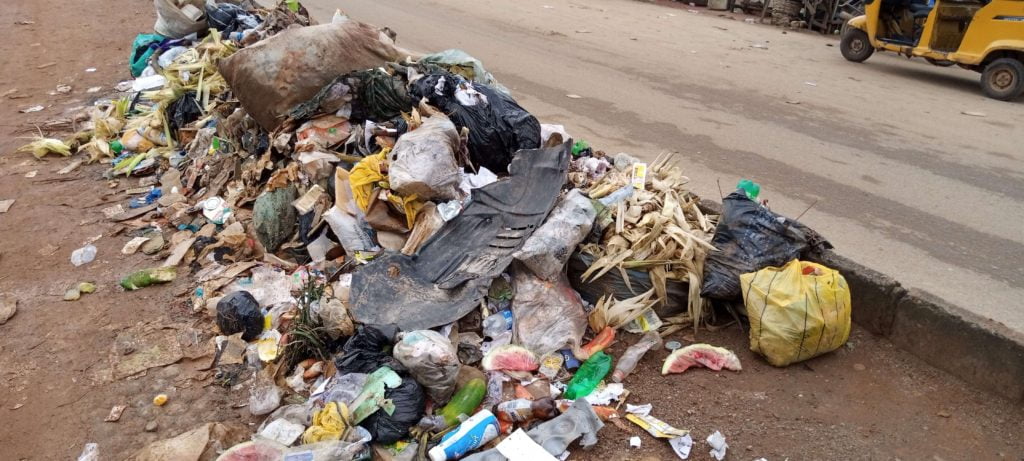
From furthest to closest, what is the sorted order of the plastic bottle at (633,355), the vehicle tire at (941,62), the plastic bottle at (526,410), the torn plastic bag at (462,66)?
the vehicle tire at (941,62)
the torn plastic bag at (462,66)
the plastic bottle at (633,355)
the plastic bottle at (526,410)

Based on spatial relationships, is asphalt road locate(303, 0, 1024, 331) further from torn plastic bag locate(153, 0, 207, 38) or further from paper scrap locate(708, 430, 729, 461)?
torn plastic bag locate(153, 0, 207, 38)

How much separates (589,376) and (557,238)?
0.79 metres

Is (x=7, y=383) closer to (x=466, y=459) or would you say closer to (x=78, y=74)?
(x=466, y=459)

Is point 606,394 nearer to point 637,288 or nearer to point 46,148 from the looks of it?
point 637,288

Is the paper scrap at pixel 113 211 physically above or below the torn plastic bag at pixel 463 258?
below

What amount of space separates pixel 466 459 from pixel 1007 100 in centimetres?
861

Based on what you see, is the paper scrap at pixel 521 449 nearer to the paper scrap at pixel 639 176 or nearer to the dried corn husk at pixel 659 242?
the dried corn husk at pixel 659 242

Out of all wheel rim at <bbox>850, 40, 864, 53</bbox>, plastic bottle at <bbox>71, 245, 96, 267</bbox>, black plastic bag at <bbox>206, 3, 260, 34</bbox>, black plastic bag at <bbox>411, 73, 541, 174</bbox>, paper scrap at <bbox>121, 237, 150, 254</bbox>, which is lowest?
plastic bottle at <bbox>71, 245, 96, 267</bbox>

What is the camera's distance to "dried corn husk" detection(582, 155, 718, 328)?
11.6 feet

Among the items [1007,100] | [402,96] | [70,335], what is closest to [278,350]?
[70,335]

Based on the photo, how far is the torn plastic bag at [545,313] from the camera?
3.32m

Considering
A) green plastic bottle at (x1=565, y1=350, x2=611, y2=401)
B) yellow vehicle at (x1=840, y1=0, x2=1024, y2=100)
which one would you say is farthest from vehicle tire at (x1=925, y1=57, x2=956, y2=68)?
green plastic bottle at (x1=565, y1=350, x2=611, y2=401)

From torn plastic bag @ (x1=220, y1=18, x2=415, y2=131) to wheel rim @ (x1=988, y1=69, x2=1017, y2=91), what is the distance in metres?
7.77

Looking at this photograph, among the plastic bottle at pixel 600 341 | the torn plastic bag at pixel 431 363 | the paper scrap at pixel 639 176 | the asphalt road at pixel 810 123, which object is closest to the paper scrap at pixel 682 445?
the plastic bottle at pixel 600 341
